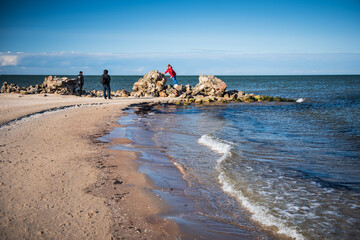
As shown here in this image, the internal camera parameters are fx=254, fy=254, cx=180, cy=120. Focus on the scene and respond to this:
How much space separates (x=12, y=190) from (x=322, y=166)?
7.37m

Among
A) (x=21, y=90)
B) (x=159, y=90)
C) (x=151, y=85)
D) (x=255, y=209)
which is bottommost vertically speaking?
(x=255, y=209)

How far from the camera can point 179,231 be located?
150 inches

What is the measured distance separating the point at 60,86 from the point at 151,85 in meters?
9.72

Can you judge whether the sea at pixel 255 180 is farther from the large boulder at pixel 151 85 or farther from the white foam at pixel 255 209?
the large boulder at pixel 151 85

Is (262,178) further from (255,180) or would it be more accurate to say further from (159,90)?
(159,90)

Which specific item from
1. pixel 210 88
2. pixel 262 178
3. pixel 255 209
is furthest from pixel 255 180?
pixel 210 88

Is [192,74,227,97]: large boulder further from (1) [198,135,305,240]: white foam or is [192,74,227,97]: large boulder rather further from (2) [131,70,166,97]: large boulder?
(1) [198,135,305,240]: white foam

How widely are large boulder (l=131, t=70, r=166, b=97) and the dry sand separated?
21168 millimetres

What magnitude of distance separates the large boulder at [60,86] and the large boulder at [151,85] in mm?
6851

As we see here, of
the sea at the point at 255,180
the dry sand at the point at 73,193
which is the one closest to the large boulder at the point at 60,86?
the sea at the point at 255,180

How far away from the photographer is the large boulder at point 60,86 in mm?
26406

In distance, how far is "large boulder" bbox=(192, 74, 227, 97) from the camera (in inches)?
1163

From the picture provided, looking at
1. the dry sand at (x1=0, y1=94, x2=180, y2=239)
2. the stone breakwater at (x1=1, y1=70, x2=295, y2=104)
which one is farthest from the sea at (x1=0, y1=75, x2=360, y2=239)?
the stone breakwater at (x1=1, y1=70, x2=295, y2=104)

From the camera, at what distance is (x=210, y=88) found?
1176 inches
